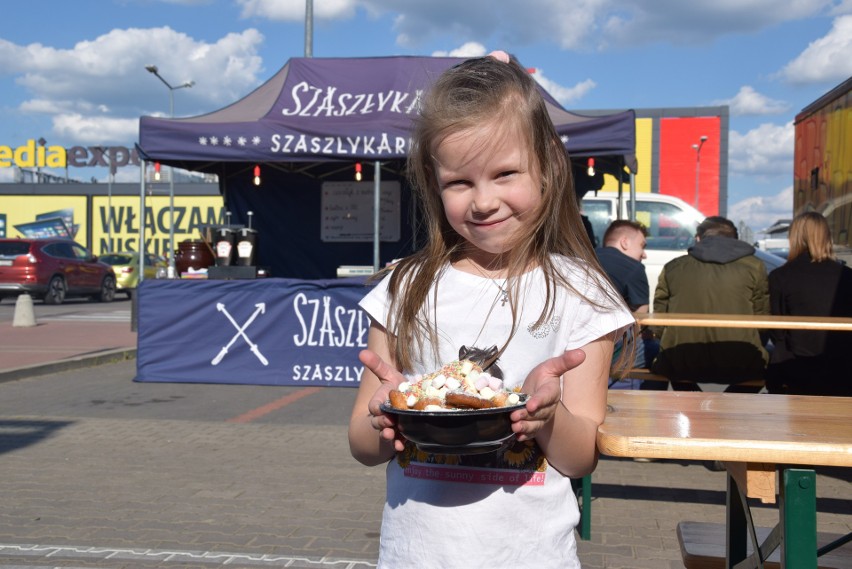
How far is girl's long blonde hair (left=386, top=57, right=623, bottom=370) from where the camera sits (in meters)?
1.75

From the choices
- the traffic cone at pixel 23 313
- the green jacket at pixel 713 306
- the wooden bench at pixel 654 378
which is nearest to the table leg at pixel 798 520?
the wooden bench at pixel 654 378

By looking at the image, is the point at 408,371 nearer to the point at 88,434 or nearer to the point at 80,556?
the point at 80,556

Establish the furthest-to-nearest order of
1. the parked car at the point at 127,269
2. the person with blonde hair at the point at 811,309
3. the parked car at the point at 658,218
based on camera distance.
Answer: the parked car at the point at 127,269
the parked car at the point at 658,218
the person with blonde hair at the point at 811,309

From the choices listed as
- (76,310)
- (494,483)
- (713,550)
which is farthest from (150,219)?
(494,483)

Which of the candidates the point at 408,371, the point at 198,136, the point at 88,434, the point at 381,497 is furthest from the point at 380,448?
the point at 198,136

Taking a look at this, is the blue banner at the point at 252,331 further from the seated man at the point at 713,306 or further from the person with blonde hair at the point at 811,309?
the person with blonde hair at the point at 811,309

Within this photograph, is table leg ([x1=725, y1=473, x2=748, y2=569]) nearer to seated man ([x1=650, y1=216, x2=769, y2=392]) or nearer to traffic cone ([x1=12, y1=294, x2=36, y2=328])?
seated man ([x1=650, y1=216, x2=769, y2=392])

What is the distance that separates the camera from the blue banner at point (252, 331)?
9859 millimetres

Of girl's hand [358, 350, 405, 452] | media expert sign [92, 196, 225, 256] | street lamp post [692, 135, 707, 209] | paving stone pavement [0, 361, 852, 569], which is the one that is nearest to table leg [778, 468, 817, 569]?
girl's hand [358, 350, 405, 452]

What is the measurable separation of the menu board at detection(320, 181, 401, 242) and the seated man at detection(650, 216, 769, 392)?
7103 millimetres

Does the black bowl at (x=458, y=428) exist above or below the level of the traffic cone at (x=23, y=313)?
above

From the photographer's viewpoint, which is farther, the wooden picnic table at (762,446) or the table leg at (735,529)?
the table leg at (735,529)

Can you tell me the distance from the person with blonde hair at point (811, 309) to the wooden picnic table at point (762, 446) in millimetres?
4081

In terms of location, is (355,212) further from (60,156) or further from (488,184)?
(60,156)
